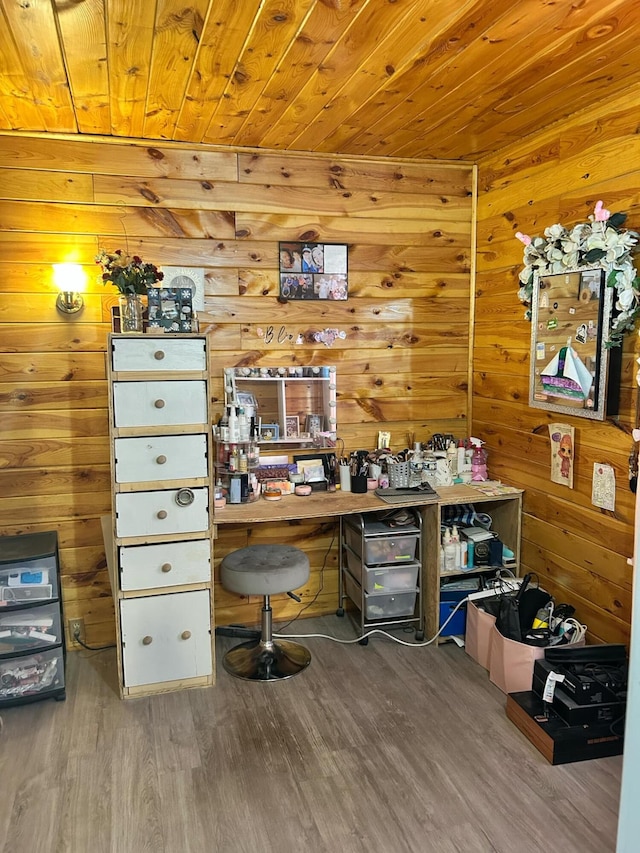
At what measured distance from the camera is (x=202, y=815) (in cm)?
226

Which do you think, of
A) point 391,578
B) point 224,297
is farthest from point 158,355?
point 391,578

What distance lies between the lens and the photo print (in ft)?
11.7

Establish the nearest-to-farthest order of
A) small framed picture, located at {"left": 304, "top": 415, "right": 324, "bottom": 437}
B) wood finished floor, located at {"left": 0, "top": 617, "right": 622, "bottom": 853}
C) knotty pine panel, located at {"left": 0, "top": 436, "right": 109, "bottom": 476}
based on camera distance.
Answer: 1. wood finished floor, located at {"left": 0, "top": 617, "right": 622, "bottom": 853}
2. knotty pine panel, located at {"left": 0, "top": 436, "right": 109, "bottom": 476}
3. small framed picture, located at {"left": 304, "top": 415, "right": 324, "bottom": 437}

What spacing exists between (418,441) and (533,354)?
914 mm

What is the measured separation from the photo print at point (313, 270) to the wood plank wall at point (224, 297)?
0.17 feet

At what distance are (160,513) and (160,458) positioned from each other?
0.24 meters

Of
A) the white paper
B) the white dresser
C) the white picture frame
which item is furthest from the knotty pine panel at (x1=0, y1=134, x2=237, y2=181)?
the white paper

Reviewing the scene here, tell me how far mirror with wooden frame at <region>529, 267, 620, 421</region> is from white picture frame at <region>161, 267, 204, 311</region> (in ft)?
5.37

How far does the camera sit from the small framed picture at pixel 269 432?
3.54 metres

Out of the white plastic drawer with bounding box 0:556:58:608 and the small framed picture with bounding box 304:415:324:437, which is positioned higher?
the small framed picture with bounding box 304:415:324:437

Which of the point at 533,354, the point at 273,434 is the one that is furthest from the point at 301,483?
the point at 533,354

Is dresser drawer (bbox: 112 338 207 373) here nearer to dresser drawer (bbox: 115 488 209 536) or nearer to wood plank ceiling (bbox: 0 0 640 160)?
dresser drawer (bbox: 115 488 209 536)

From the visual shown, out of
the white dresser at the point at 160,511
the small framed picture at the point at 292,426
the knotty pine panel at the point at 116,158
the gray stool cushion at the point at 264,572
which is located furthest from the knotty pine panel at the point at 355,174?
the gray stool cushion at the point at 264,572

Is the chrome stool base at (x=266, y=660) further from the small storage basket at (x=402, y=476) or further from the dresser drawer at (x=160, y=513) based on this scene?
the small storage basket at (x=402, y=476)
